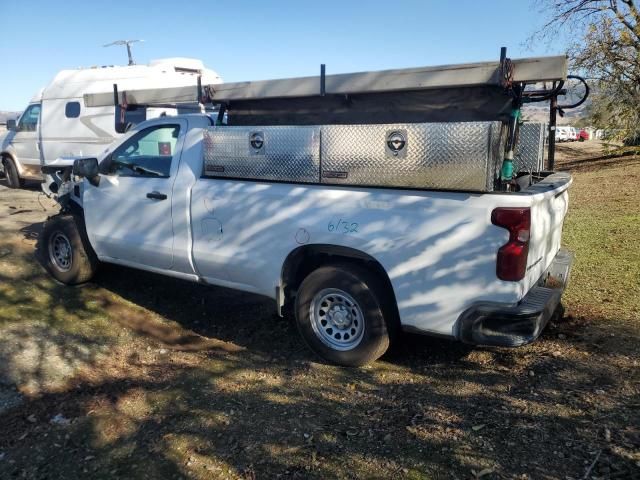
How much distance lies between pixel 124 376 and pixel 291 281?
1569mm

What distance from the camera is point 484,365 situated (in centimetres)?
434

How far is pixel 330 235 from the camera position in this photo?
4.12 m

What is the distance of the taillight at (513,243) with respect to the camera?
11.5ft

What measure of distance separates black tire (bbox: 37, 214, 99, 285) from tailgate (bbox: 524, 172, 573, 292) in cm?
456

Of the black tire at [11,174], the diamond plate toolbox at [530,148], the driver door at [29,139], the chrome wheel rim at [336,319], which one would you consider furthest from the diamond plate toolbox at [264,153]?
the black tire at [11,174]

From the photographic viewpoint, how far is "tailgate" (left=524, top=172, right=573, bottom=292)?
3.69m

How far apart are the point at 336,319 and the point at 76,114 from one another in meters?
9.83

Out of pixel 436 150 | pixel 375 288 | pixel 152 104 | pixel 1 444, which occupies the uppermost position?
pixel 152 104

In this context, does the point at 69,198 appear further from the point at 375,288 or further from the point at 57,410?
the point at 375,288

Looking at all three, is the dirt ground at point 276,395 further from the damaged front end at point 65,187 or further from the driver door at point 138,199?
the damaged front end at point 65,187

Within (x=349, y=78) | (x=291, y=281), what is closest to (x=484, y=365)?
(x=291, y=281)

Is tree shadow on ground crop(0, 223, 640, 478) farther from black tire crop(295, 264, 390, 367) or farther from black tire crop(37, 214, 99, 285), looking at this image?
black tire crop(37, 214, 99, 285)

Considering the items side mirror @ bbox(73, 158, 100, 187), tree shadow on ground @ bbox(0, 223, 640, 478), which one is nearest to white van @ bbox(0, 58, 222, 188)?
side mirror @ bbox(73, 158, 100, 187)

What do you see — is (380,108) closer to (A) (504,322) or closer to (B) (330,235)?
(B) (330,235)
